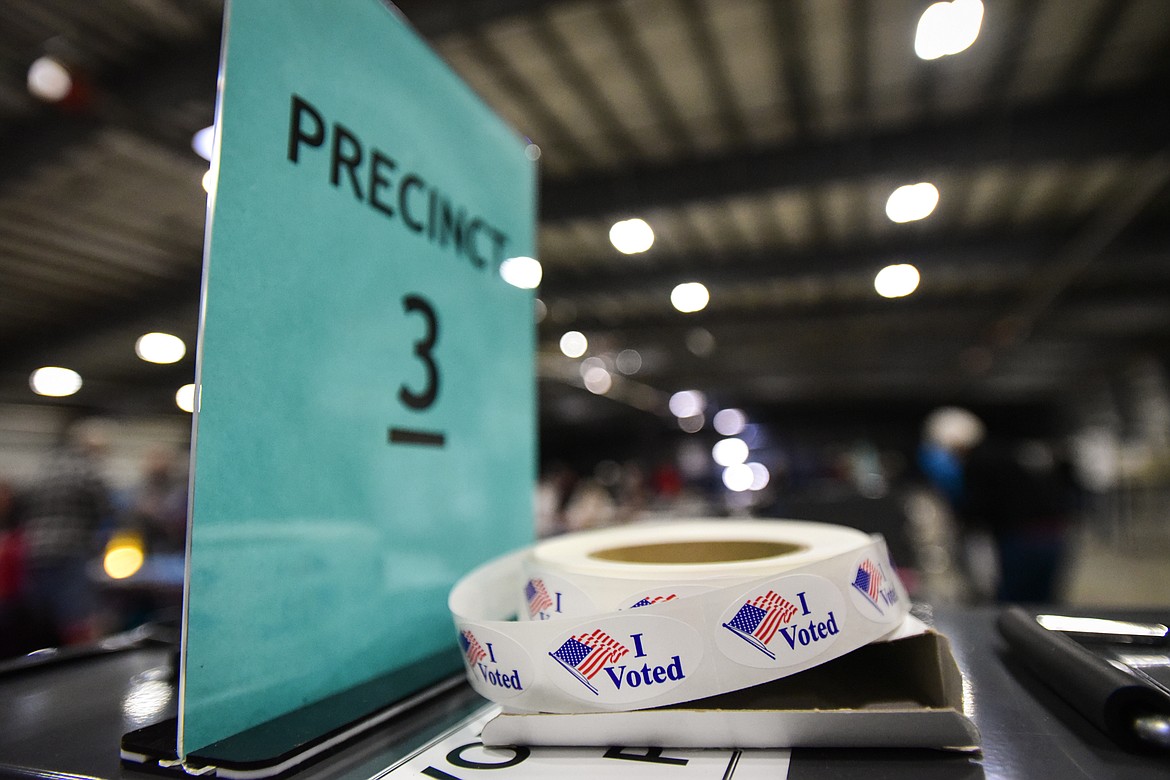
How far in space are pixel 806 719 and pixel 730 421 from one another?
16.9 meters

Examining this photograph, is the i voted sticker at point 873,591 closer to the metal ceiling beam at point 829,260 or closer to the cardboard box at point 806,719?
the cardboard box at point 806,719

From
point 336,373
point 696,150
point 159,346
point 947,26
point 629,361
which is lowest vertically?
point 336,373

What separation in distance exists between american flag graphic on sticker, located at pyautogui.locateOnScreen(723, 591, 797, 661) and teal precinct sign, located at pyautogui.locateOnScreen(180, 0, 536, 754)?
1.23 ft

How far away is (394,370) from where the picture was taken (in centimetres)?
80

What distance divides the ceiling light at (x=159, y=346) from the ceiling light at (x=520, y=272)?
653mm

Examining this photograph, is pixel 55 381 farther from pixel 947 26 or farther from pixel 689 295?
pixel 689 295

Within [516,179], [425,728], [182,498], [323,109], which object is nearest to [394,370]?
[323,109]

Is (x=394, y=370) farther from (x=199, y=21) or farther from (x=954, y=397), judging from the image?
(x=954, y=397)

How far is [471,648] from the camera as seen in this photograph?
0.55 meters

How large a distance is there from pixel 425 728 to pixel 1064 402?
19.7 metres

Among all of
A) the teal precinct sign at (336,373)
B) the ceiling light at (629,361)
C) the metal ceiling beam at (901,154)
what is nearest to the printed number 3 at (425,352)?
the teal precinct sign at (336,373)

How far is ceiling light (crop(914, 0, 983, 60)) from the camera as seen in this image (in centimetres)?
259

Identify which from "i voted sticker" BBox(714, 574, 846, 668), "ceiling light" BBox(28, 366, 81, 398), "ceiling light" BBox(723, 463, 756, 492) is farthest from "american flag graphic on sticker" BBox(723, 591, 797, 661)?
"ceiling light" BBox(723, 463, 756, 492)

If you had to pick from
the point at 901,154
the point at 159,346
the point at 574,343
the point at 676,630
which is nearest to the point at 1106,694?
the point at 676,630
